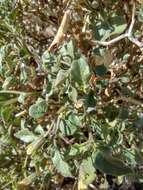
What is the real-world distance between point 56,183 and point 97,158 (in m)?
0.34

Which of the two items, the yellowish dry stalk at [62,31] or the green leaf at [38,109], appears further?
the yellowish dry stalk at [62,31]

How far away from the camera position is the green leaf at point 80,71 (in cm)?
101

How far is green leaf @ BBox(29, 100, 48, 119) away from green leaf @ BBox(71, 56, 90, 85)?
0.35 ft

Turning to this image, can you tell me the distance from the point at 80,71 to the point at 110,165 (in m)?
0.24

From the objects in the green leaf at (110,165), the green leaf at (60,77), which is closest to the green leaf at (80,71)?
the green leaf at (60,77)

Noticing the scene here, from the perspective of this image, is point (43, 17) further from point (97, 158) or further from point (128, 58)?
point (97, 158)

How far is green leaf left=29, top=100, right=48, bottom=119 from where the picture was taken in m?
1.08

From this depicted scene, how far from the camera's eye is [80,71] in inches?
39.6

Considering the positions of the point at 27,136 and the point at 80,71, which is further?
the point at 27,136

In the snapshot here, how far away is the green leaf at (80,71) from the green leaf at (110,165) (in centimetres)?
17

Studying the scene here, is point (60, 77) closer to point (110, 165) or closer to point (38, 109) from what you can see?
point (38, 109)

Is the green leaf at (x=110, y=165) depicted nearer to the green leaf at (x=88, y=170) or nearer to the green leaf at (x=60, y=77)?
the green leaf at (x=88, y=170)

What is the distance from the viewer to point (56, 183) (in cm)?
140

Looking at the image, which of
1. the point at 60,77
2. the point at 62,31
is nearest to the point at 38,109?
the point at 60,77
